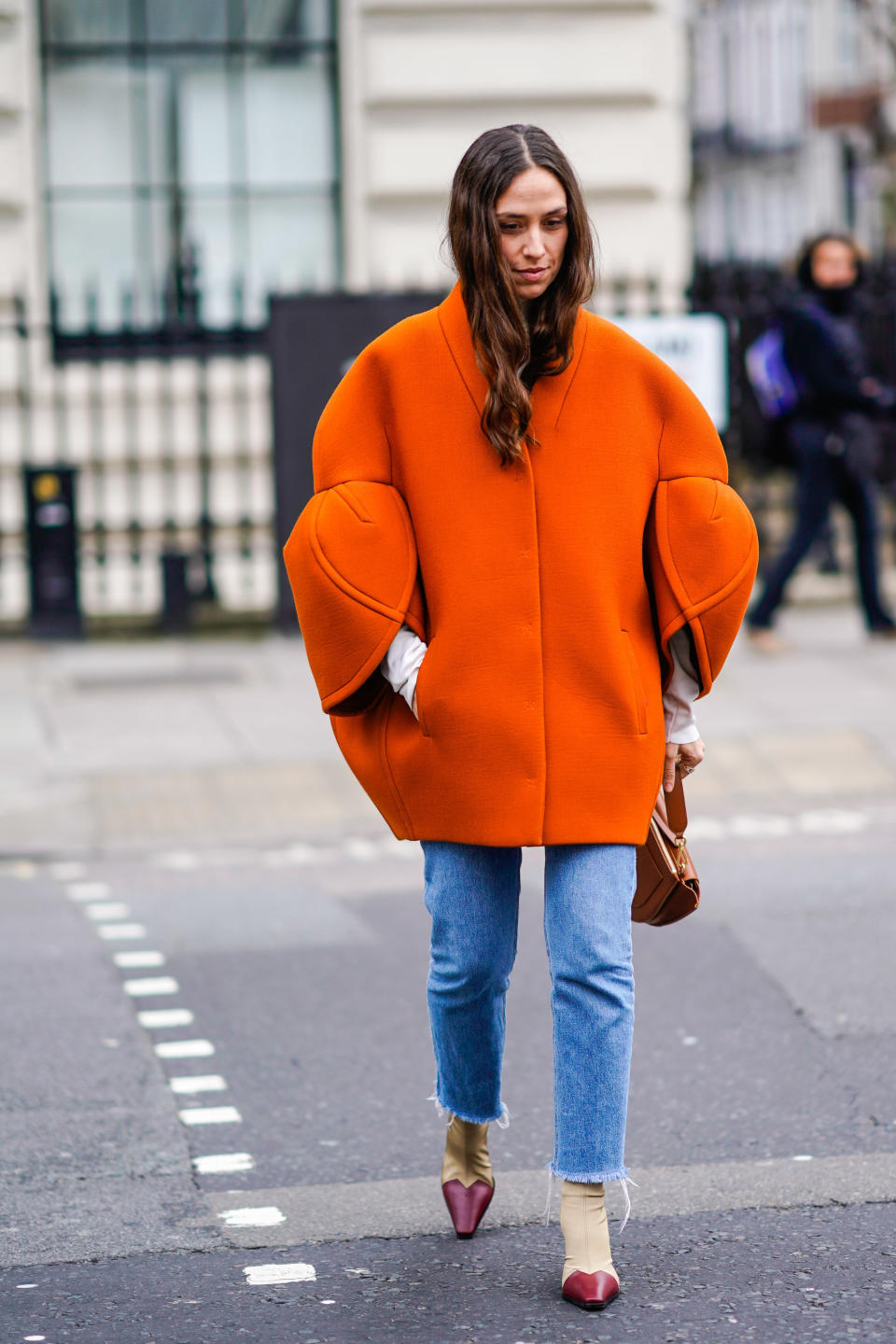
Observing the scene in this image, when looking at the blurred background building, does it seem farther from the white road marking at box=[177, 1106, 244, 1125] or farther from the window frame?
the white road marking at box=[177, 1106, 244, 1125]

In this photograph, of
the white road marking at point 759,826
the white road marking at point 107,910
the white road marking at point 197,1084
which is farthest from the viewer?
the white road marking at point 759,826

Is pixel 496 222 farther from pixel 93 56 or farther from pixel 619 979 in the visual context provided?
pixel 93 56

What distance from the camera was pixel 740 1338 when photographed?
3.29 m

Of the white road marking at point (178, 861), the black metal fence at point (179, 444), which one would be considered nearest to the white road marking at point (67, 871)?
the white road marking at point (178, 861)

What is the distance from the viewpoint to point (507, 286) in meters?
3.34

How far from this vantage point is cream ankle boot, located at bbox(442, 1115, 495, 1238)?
12.2 ft

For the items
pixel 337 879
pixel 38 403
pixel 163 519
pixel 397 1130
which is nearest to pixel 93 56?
pixel 38 403

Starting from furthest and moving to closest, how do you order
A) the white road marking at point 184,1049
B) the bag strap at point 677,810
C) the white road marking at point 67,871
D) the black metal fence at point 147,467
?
the black metal fence at point 147,467, the white road marking at point 67,871, the white road marking at point 184,1049, the bag strap at point 677,810

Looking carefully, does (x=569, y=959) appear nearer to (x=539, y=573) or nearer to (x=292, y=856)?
(x=539, y=573)

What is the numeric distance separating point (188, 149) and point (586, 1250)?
11.1 m

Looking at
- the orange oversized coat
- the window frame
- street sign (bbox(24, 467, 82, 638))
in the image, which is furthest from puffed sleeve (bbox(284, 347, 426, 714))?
the window frame

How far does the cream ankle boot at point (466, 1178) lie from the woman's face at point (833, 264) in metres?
7.01

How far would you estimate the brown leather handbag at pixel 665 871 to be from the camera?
3633mm

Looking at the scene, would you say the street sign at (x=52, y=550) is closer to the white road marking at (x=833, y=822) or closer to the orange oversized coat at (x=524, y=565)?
the white road marking at (x=833, y=822)
